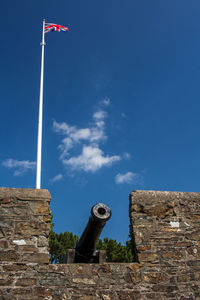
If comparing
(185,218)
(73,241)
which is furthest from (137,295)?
(73,241)

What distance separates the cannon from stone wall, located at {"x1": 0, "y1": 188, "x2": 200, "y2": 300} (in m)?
0.58

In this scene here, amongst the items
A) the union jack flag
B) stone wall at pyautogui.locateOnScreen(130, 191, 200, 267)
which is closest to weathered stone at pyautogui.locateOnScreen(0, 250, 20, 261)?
stone wall at pyautogui.locateOnScreen(130, 191, 200, 267)

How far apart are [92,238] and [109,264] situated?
1706 millimetres

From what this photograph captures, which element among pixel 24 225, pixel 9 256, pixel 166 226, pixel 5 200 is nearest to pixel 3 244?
pixel 9 256

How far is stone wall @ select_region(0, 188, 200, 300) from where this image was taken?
11.1 ft

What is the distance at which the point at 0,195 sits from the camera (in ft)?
12.5

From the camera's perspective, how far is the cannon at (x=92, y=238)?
14.6ft

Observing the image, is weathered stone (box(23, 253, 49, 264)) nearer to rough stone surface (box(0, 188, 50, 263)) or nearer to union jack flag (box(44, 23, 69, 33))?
rough stone surface (box(0, 188, 50, 263))

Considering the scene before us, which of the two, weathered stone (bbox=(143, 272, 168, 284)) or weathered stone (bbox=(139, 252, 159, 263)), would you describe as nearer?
weathered stone (bbox=(143, 272, 168, 284))

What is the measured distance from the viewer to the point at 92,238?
5.29 m

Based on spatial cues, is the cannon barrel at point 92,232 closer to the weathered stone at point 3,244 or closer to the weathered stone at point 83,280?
the weathered stone at point 83,280

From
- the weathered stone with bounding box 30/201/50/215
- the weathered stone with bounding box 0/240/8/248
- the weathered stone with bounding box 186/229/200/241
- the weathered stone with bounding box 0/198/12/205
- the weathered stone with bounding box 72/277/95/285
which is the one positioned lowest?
the weathered stone with bounding box 72/277/95/285

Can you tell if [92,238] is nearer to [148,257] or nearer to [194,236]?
[148,257]

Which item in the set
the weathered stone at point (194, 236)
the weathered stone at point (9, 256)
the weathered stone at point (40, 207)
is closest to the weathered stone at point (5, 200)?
the weathered stone at point (40, 207)
